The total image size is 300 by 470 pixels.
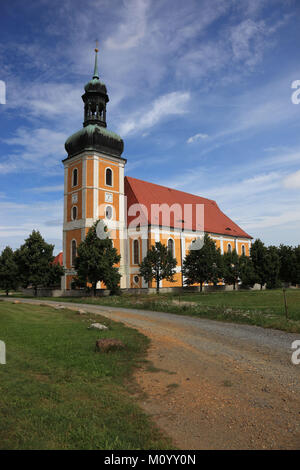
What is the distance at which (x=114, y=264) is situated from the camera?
121 ft

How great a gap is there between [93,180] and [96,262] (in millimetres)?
12316

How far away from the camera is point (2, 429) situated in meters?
4.26

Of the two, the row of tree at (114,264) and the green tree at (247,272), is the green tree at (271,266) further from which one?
the green tree at (247,272)

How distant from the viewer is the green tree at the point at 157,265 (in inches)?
1374

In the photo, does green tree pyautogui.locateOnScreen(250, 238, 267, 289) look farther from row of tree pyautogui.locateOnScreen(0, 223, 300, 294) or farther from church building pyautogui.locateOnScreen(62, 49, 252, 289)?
church building pyautogui.locateOnScreen(62, 49, 252, 289)

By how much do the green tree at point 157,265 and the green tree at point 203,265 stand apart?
2.19 metres

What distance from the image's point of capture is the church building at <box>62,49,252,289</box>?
38.8m

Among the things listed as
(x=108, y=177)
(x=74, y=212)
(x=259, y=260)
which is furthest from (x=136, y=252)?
(x=259, y=260)

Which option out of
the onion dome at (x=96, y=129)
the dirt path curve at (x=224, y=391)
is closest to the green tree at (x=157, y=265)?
the onion dome at (x=96, y=129)

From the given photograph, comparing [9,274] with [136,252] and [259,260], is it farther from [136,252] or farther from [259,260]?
[259,260]

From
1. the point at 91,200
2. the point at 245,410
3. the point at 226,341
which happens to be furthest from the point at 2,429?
the point at 91,200

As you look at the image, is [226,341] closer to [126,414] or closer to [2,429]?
[126,414]

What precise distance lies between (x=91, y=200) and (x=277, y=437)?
36.0 metres

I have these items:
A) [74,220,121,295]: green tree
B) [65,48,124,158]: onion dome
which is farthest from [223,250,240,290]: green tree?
[65,48,124,158]: onion dome
